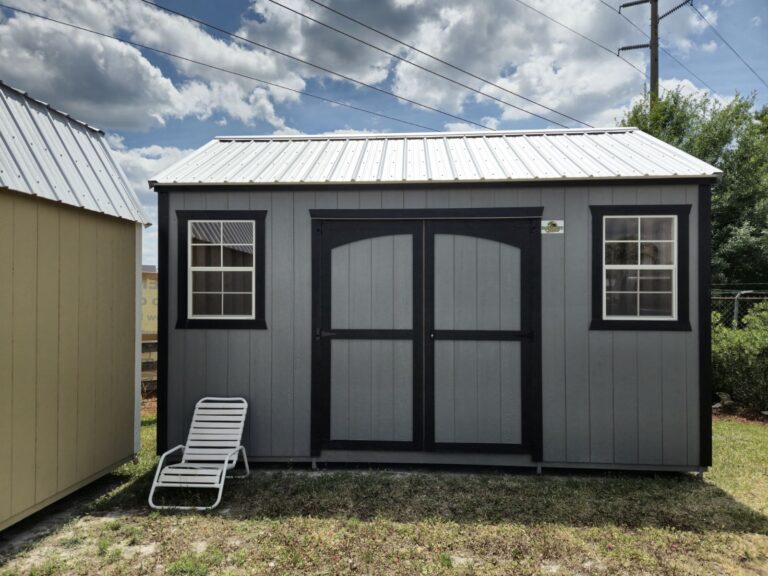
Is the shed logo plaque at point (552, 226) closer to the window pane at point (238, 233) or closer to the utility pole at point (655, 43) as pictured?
the window pane at point (238, 233)

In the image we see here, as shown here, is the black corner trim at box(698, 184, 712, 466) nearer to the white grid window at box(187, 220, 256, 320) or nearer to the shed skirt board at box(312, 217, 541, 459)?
the shed skirt board at box(312, 217, 541, 459)

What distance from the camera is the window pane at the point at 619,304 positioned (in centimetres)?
411

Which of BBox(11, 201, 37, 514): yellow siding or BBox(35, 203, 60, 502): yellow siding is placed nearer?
BBox(11, 201, 37, 514): yellow siding

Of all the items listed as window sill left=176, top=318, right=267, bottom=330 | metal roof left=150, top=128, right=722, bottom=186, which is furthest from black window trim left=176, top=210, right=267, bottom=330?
metal roof left=150, top=128, right=722, bottom=186

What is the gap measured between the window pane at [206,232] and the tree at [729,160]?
11.2m

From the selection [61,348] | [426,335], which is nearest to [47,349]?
[61,348]

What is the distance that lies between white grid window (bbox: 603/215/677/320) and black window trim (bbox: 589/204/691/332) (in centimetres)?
5

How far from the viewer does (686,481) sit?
399 cm

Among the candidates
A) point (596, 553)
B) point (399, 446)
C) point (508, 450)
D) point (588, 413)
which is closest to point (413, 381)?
point (399, 446)

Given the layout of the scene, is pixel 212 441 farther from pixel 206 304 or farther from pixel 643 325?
pixel 643 325

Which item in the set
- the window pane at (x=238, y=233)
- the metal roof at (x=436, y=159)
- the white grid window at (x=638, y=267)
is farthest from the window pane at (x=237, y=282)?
the white grid window at (x=638, y=267)

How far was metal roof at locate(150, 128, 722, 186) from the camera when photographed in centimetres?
416

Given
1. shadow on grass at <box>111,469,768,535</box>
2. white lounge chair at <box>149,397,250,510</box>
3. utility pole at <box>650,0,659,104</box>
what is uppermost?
utility pole at <box>650,0,659,104</box>

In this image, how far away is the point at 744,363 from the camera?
6215 millimetres
